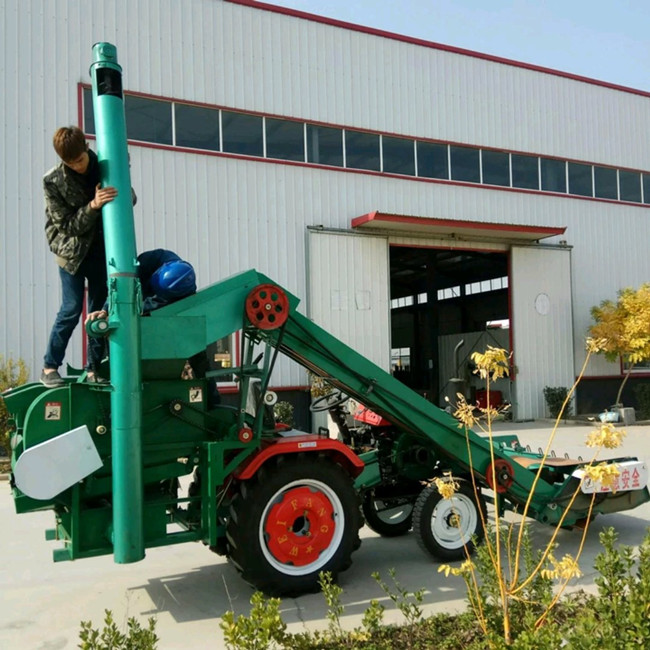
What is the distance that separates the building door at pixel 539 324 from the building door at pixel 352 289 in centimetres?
393

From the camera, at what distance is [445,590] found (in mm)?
4879

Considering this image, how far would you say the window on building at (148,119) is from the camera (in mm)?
12828

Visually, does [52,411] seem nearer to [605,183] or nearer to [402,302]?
[605,183]

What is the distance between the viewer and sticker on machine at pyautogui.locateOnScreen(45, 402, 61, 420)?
417cm

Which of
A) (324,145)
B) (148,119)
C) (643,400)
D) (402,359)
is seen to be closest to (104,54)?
(148,119)

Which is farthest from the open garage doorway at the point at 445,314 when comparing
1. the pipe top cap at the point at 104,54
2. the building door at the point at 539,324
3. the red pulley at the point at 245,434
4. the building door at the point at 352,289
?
the pipe top cap at the point at 104,54

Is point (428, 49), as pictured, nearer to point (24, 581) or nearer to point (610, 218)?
point (610, 218)

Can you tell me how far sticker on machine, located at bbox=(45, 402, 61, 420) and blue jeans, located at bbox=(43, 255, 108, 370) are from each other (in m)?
0.37

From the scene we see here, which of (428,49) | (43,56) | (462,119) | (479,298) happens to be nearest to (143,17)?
(43,56)

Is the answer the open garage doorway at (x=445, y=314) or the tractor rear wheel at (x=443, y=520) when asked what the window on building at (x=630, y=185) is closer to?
the open garage doorway at (x=445, y=314)

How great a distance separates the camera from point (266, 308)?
4.63 metres

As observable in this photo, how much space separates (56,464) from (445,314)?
28632mm

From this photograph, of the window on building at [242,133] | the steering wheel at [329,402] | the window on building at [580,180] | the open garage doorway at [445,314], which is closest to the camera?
the steering wheel at [329,402]

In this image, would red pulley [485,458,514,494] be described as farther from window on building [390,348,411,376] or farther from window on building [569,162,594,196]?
window on building [390,348,411,376]
